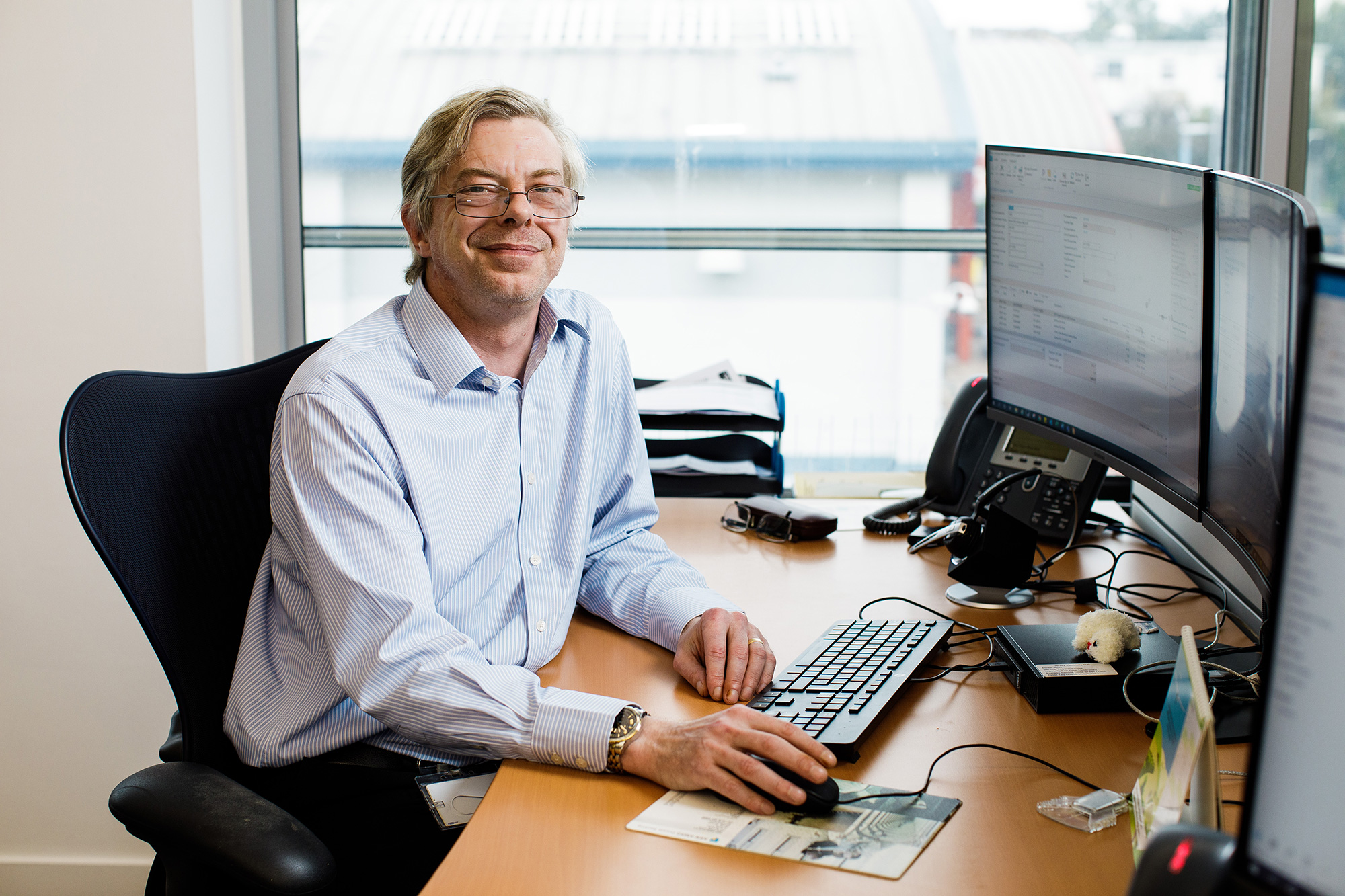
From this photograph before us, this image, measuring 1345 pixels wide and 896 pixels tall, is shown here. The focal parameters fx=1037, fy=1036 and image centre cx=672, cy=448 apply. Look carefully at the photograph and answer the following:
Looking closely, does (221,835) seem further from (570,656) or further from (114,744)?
(114,744)

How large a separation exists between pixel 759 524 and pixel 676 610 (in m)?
0.50

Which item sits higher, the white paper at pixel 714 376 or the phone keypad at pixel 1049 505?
the white paper at pixel 714 376

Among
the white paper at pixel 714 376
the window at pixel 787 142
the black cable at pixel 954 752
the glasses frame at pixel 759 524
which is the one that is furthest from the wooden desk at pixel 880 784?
the window at pixel 787 142

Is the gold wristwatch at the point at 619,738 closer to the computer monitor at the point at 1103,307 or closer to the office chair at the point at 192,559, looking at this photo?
the office chair at the point at 192,559

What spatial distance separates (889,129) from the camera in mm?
2369

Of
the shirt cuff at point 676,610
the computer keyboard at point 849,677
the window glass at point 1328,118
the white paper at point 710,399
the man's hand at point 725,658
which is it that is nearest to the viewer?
the computer keyboard at point 849,677

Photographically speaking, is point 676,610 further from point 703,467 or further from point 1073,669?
point 703,467

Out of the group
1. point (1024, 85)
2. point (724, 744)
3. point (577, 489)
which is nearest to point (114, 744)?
point (577, 489)

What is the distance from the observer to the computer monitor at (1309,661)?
481 millimetres

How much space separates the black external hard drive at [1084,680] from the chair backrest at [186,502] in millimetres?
925

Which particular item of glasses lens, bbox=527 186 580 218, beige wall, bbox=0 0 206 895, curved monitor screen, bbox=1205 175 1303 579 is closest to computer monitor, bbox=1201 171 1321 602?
curved monitor screen, bbox=1205 175 1303 579

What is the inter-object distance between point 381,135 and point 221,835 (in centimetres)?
185

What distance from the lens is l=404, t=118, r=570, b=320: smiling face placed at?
54.9 inches

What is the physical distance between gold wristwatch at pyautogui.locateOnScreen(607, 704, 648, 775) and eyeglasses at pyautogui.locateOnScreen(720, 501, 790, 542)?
76cm
